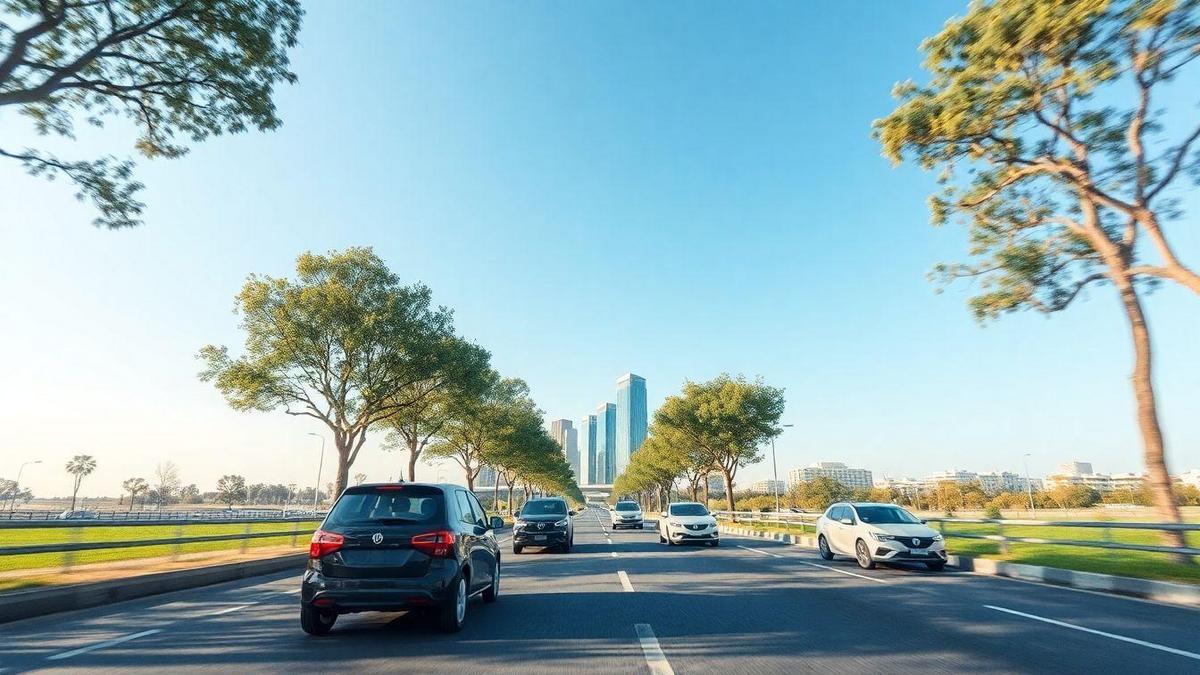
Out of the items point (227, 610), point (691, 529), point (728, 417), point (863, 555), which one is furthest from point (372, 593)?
point (728, 417)

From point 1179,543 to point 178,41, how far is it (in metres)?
20.7

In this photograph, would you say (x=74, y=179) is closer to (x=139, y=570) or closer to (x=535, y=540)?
(x=139, y=570)

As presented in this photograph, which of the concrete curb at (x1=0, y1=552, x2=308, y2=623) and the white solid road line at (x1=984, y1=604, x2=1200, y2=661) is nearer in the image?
the white solid road line at (x1=984, y1=604, x2=1200, y2=661)

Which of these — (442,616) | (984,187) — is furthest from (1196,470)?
(442,616)

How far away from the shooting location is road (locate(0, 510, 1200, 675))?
5.34 metres

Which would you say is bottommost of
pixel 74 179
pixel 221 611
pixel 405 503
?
pixel 221 611

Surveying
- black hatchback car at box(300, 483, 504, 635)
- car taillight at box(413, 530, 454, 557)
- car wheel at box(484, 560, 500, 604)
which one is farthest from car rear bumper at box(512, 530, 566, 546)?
car taillight at box(413, 530, 454, 557)

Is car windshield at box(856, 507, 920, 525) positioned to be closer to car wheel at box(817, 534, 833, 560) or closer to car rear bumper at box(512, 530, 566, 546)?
car wheel at box(817, 534, 833, 560)

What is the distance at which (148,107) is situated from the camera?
1252 cm

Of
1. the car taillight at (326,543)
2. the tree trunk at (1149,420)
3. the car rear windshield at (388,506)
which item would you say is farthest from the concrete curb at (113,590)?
the tree trunk at (1149,420)

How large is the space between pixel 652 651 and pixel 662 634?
80cm

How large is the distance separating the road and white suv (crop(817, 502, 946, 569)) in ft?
8.59

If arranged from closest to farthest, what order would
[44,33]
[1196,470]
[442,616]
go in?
[442,616] < [44,33] < [1196,470]

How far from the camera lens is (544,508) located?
2077cm
